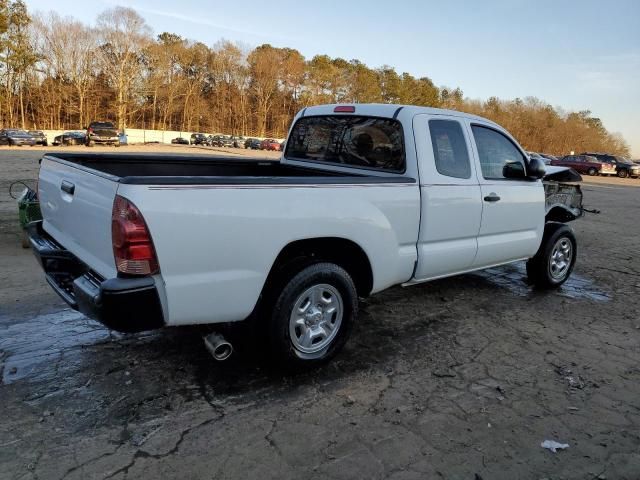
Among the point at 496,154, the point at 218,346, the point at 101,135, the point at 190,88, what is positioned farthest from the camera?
the point at 190,88

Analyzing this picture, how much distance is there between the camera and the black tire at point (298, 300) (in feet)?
10.7

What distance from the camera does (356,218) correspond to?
3494mm

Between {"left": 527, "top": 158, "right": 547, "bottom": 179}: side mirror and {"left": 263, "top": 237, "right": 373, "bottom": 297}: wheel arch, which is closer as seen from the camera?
{"left": 263, "top": 237, "right": 373, "bottom": 297}: wheel arch

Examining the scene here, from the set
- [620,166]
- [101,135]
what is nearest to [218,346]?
A: [101,135]

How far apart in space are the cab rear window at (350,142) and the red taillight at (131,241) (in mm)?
2260

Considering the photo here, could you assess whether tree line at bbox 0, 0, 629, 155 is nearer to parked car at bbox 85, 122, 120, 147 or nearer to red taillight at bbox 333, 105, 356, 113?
parked car at bbox 85, 122, 120, 147

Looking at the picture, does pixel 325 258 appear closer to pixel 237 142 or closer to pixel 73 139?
pixel 73 139

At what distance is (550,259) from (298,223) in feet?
12.8

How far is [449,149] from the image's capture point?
173 inches

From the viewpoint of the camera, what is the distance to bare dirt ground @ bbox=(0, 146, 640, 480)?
2.66m

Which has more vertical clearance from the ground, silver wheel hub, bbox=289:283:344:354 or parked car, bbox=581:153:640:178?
parked car, bbox=581:153:640:178

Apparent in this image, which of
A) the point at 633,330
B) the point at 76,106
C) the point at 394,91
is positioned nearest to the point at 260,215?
the point at 633,330

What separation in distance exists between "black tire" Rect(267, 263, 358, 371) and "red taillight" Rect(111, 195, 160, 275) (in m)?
0.88

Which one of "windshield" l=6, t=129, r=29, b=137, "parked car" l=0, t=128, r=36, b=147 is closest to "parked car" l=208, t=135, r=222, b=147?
"windshield" l=6, t=129, r=29, b=137
